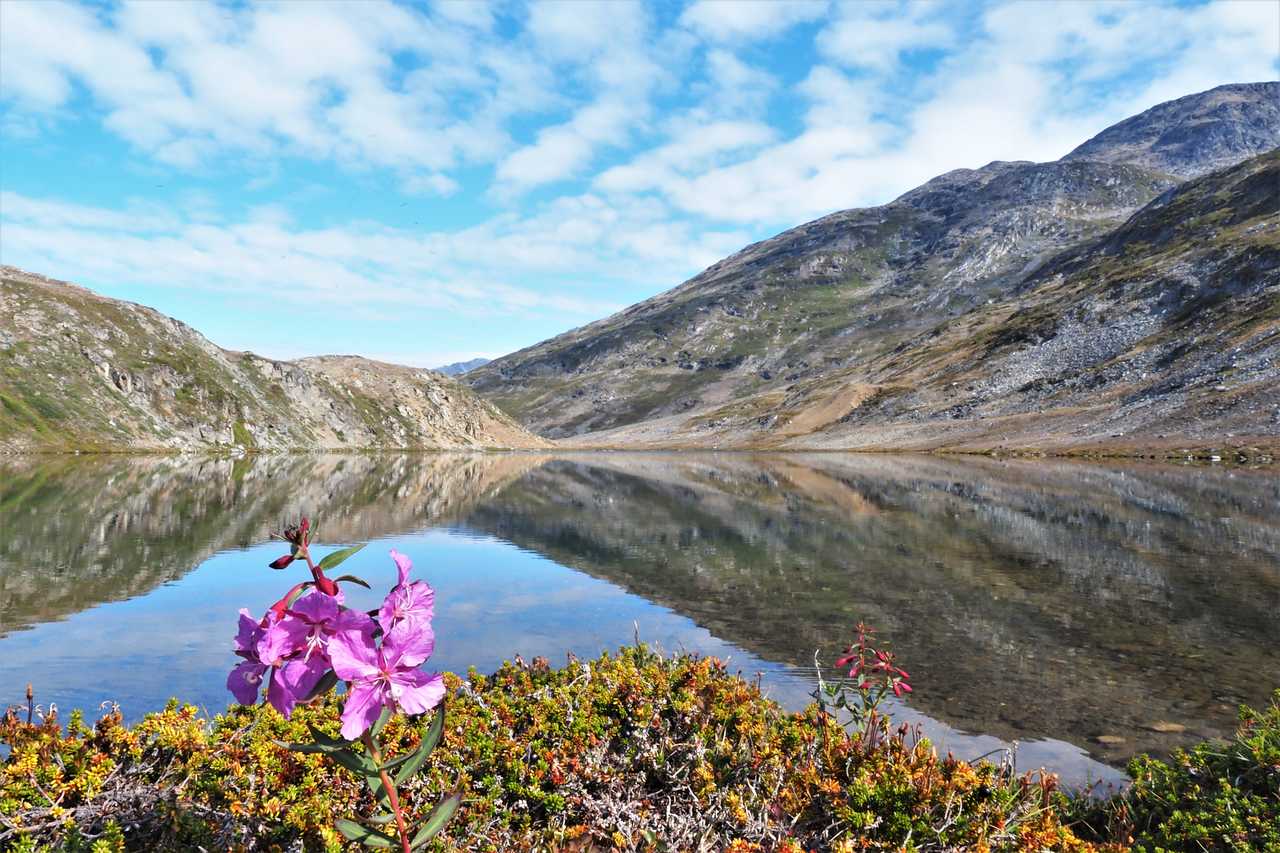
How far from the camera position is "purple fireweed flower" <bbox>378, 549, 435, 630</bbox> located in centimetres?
284

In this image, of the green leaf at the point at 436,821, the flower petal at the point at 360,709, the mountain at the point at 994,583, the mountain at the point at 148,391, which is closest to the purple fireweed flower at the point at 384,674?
the flower petal at the point at 360,709

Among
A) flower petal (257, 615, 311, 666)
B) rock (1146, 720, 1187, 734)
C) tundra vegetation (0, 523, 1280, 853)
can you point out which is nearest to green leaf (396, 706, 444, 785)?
tundra vegetation (0, 523, 1280, 853)

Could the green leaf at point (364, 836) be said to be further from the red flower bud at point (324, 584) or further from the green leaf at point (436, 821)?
the red flower bud at point (324, 584)

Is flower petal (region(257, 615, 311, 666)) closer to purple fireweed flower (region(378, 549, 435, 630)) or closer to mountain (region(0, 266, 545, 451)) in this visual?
purple fireweed flower (region(378, 549, 435, 630))

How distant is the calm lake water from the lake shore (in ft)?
13.2

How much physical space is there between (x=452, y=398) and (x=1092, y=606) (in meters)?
170

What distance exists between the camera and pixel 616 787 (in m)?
6.40

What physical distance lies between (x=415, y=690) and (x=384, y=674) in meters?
0.14

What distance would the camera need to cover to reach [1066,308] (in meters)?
153

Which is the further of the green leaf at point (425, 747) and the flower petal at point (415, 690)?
the green leaf at point (425, 747)

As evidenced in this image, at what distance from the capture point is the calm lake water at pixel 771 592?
12.6 metres

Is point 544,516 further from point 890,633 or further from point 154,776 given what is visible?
point 154,776

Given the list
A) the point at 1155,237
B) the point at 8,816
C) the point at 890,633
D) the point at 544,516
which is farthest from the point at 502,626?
the point at 1155,237

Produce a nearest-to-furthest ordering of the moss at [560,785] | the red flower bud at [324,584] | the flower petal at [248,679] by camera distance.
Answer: the red flower bud at [324,584], the flower petal at [248,679], the moss at [560,785]
